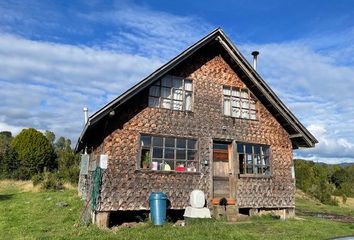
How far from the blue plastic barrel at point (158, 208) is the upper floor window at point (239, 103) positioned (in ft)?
17.5

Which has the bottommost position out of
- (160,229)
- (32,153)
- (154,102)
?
(160,229)

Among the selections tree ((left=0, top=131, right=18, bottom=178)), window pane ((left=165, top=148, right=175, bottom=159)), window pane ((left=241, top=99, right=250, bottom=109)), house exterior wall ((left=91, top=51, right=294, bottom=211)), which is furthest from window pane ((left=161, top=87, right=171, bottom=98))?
tree ((left=0, top=131, right=18, bottom=178))

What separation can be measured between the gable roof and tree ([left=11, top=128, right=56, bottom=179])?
24.3 meters

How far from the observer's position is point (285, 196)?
1700cm

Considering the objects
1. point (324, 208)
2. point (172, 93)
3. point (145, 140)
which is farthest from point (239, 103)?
point (324, 208)

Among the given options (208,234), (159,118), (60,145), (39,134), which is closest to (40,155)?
(39,134)

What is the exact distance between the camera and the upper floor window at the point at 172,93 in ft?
48.5

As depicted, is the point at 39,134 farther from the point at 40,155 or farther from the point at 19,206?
the point at 19,206

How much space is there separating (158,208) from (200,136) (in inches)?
151

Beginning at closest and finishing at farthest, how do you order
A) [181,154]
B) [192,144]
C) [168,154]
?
1. [168,154]
2. [181,154]
3. [192,144]

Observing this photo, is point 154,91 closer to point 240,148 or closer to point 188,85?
point 188,85

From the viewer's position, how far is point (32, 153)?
38531mm

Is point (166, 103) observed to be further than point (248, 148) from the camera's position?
No

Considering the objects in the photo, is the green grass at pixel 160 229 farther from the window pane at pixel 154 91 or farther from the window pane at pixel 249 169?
the window pane at pixel 154 91
